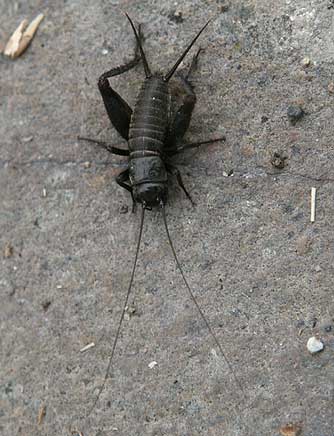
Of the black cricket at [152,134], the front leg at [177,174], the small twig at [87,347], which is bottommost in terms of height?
the small twig at [87,347]

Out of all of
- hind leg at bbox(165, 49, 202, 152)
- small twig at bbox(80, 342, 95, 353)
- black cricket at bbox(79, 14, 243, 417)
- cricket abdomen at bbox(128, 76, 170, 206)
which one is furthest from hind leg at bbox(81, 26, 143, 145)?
small twig at bbox(80, 342, 95, 353)

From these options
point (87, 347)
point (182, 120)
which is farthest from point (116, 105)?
point (87, 347)

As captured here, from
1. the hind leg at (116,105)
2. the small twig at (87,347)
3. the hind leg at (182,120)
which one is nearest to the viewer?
the hind leg at (182,120)

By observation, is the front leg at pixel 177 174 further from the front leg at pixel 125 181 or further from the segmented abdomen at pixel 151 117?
the front leg at pixel 125 181

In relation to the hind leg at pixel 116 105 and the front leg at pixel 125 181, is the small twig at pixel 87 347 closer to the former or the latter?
the front leg at pixel 125 181

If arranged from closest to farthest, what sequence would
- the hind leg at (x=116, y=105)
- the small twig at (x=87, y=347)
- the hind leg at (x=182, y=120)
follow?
the hind leg at (x=182, y=120), the hind leg at (x=116, y=105), the small twig at (x=87, y=347)

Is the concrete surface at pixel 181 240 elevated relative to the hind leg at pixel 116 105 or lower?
lower

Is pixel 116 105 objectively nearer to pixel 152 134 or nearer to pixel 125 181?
pixel 152 134

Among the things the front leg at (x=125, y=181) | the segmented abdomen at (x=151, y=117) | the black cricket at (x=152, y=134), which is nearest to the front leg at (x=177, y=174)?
the black cricket at (x=152, y=134)

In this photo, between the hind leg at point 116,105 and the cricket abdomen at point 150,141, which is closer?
the cricket abdomen at point 150,141
